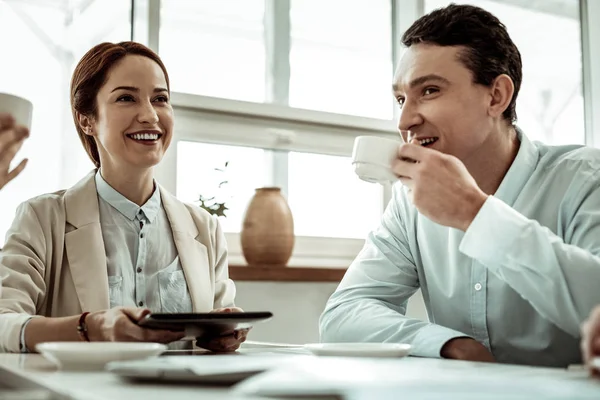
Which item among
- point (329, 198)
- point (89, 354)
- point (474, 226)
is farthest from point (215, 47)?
point (89, 354)

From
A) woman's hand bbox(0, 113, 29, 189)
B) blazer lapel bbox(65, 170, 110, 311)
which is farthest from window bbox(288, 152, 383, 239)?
woman's hand bbox(0, 113, 29, 189)

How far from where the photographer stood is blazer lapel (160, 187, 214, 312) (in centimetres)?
179

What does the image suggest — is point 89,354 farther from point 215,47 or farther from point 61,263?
point 215,47

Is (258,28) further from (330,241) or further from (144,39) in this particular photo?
(330,241)

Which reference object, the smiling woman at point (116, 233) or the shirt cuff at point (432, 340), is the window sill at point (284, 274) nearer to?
the smiling woman at point (116, 233)

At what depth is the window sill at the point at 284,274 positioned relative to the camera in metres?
2.21

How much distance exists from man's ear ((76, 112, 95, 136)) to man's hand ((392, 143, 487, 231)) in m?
1.02

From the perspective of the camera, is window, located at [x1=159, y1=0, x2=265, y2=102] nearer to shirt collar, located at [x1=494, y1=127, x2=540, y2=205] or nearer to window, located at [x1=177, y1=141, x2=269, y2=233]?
window, located at [x1=177, y1=141, x2=269, y2=233]

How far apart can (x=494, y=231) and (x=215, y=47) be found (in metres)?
1.77

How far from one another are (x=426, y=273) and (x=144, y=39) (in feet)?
4.65

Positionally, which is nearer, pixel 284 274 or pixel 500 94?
pixel 500 94

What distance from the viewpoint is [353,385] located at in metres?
0.63

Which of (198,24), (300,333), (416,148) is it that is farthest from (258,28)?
(416,148)

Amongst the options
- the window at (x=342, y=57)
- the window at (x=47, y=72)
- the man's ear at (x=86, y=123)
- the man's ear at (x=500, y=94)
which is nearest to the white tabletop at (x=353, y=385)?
the man's ear at (x=500, y=94)
